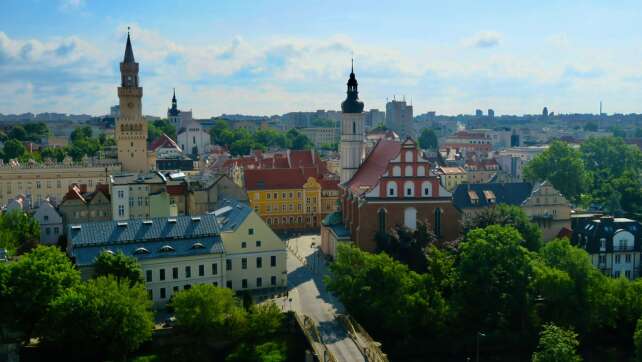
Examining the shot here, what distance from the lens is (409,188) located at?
64.6 metres

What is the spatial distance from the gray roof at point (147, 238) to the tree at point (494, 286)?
18936 mm

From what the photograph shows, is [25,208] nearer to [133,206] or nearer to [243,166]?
[133,206]

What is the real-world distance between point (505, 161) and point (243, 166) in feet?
159

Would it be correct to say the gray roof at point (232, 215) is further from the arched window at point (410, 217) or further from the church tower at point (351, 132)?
the church tower at point (351, 132)

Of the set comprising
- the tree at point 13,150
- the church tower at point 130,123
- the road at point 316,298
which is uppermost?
the church tower at point 130,123

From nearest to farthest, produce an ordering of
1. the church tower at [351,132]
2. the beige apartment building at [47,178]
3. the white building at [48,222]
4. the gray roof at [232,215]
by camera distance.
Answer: the gray roof at [232,215]
the white building at [48,222]
the church tower at [351,132]
the beige apartment building at [47,178]

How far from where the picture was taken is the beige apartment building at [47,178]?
87.0 metres

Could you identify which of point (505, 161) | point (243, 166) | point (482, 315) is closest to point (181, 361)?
point (482, 315)

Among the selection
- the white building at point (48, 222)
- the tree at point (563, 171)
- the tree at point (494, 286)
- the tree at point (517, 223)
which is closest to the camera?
the tree at point (494, 286)

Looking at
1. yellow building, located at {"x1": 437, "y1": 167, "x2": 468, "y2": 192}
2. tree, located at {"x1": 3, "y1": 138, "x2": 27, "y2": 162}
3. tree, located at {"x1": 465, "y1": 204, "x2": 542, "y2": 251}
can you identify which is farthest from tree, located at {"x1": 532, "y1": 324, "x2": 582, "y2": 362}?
tree, located at {"x1": 3, "y1": 138, "x2": 27, "y2": 162}

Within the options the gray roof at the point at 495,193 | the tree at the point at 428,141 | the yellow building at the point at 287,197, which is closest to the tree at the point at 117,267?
the yellow building at the point at 287,197

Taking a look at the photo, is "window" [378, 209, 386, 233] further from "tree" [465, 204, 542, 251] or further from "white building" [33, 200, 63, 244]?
"white building" [33, 200, 63, 244]

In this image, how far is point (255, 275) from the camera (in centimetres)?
5703

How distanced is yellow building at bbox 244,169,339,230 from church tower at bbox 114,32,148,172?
57.1 ft
